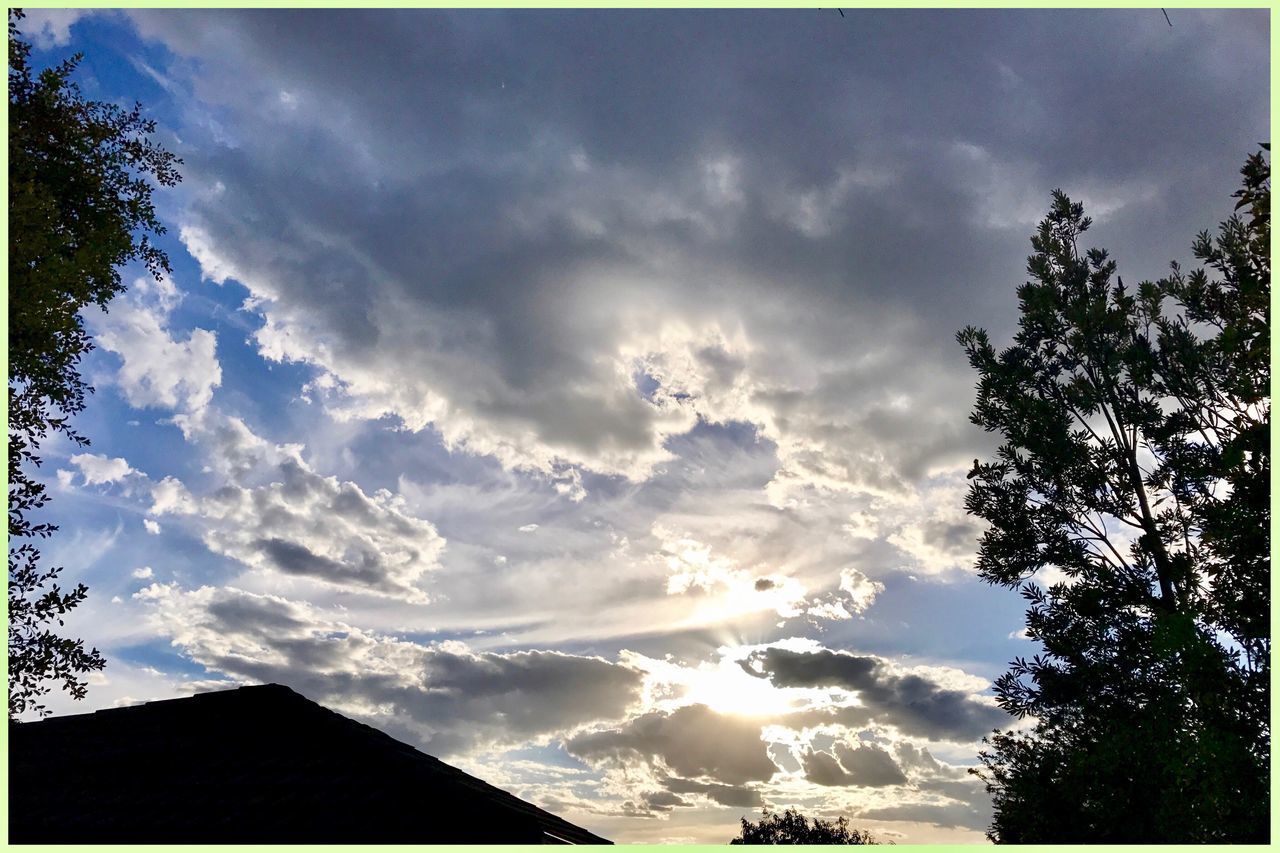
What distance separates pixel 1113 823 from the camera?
56.9 feet

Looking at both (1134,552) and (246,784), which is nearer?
(246,784)

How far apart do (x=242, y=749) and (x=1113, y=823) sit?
16.9 metres

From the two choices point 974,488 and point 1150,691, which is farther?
point 974,488

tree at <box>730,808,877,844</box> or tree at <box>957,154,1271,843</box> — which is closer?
tree at <box>957,154,1271,843</box>

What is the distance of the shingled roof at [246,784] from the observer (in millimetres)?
9133

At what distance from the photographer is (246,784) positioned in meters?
10.1

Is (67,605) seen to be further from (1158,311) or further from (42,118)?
(1158,311)

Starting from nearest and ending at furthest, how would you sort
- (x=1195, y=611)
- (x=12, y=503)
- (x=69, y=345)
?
(x=12, y=503) < (x=69, y=345) < (x=1195, y=611)

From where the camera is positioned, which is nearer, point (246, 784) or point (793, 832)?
point (246, 784)

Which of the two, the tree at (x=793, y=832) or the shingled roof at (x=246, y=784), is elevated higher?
the shingled roof at (x=246, y=784)

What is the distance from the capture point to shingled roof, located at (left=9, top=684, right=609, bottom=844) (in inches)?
360

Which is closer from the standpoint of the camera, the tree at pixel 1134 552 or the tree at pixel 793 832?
the tree at pixel 1134 552

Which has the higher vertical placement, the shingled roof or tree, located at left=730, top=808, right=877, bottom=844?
the shingled roof

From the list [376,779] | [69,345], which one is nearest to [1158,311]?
[376,779]
